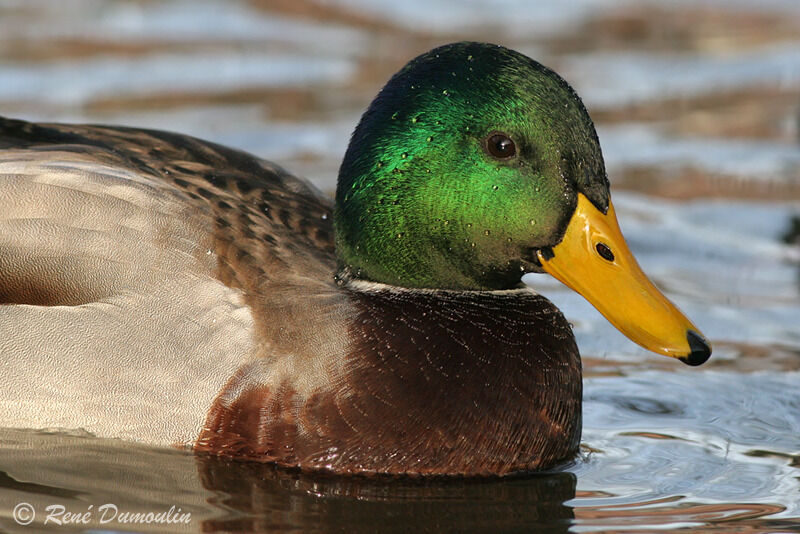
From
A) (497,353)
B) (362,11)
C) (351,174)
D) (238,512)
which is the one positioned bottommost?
(238,512)

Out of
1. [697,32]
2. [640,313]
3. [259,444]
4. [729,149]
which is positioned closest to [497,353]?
[640,313]

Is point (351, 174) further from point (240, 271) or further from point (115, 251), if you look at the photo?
point (115, 251)

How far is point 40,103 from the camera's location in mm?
10406

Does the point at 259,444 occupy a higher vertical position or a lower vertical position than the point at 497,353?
lower

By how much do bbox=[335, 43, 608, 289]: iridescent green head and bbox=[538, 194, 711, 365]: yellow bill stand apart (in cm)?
5

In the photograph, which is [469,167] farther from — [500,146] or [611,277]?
[611,277]

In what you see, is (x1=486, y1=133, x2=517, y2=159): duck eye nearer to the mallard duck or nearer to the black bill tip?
the mallard duck

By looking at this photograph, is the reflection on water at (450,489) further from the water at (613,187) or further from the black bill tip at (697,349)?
the black bill tip at (697,349)

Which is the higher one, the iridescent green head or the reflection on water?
the iridescent green head

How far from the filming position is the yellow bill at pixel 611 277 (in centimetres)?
520

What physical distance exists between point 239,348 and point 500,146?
1.12 metres

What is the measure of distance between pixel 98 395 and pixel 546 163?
5.64 feet

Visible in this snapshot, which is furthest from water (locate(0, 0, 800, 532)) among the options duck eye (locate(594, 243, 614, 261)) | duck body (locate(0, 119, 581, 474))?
duck eye (locate(594, 243, 614, 261))

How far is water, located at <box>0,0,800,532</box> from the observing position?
202 inches
